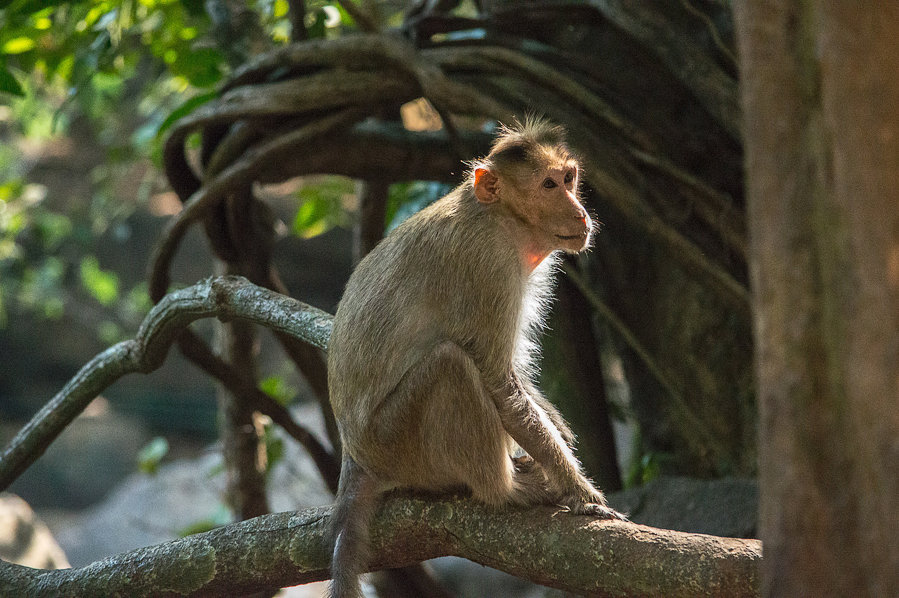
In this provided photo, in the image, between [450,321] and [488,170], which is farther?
[488,170]

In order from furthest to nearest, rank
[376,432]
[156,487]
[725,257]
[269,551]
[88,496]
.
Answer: [88,496] → [156,487] → [725,257] → [376,432] → [269,551]

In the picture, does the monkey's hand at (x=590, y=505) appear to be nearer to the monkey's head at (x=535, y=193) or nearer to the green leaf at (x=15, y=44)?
the monkey's head at (x=535, y=193)

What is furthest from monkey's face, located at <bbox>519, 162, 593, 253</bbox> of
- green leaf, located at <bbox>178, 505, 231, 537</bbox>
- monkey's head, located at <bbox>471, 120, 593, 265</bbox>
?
green leaf, located at <bbox>178, 505, 231, 537</bbox>

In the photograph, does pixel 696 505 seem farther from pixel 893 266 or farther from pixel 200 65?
pixel 200 65

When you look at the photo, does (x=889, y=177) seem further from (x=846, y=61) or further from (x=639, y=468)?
(x=639, y=468)

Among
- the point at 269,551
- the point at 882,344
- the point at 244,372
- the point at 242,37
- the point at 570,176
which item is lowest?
the point at 269,551

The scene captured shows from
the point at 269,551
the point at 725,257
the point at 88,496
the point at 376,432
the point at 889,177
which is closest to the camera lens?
the point at 889,177

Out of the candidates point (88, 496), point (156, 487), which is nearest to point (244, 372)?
point (156, 487)

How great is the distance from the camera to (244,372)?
196 inches

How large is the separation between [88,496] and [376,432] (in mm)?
12196

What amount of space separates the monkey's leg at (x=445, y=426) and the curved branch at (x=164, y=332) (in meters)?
0.48

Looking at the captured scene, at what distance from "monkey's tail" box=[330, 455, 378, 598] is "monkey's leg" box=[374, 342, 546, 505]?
152 mm

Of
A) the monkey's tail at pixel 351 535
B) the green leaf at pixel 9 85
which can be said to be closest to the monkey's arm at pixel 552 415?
the monkey's tail at pixel 351 535

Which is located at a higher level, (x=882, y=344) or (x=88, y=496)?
(x=88, y=496)
